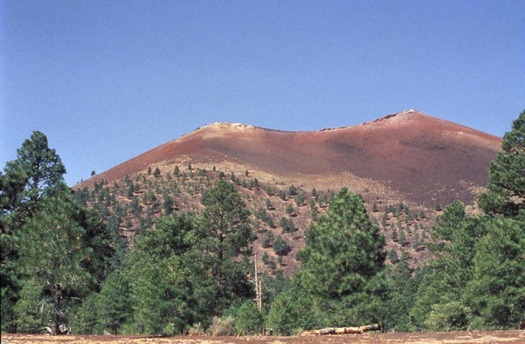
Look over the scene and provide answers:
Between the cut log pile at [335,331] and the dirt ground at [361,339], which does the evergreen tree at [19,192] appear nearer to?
the dirt ground at [361,339]

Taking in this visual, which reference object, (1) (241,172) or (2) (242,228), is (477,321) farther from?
(1) (241,172)

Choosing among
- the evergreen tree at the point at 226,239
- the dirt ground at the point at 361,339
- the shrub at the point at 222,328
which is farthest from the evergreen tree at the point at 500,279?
the evergreen tree at the point at 226,239

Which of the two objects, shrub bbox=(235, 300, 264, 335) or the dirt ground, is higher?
the dirt ground

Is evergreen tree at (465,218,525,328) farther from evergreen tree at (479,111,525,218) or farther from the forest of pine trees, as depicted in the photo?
evergreen tree at (479,111,525,218)

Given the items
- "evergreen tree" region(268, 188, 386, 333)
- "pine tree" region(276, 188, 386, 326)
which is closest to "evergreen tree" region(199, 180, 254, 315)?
"evergreen tree" region(268, 188, 386, 333)

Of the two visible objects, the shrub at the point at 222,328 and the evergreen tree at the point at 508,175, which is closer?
the shrub at the point at 222,328

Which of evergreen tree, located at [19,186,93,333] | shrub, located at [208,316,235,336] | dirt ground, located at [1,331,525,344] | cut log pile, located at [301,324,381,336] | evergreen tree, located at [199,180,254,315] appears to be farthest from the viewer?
evergreen tree, located at [199,180,254,315]

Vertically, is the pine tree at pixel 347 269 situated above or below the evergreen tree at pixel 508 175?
below

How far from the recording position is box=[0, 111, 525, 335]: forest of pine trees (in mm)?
33875

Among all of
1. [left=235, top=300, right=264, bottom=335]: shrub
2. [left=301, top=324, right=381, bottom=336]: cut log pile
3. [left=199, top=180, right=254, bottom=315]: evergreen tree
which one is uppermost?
[left=199, top=180, right=254, bottom=315]: evergreen tree

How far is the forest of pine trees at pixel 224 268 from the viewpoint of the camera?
3388 centimetres

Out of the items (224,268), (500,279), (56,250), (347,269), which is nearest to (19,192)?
(56,250)

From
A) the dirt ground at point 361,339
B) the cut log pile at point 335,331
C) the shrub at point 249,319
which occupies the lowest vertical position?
the shrub at point 249,319

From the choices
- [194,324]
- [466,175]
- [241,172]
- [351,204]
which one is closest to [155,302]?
[194,324]
